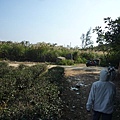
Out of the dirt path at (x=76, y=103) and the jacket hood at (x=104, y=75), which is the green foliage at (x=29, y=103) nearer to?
the dirt path at (x=76, y=103)

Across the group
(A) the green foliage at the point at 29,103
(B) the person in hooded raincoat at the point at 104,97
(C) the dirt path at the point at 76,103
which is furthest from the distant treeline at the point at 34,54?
(B) the person in hooded raincoat at the point at 104,97

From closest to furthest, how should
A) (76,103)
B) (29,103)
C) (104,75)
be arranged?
(104,75)
(29,103)
(76,103)

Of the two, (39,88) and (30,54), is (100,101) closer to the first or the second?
(39,88)

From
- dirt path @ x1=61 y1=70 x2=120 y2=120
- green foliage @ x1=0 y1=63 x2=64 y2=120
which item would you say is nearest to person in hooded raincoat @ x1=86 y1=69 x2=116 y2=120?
green foliage @ x1=0 y1=63 x2=64 y2=120

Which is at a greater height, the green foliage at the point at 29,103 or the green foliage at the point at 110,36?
the green foliage at the point at 110,36

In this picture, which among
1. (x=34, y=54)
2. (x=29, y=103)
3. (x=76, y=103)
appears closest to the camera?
(x=29, y=103)

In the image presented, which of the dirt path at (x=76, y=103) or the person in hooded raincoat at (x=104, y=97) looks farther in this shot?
the dirt path at (x=76, y=103)

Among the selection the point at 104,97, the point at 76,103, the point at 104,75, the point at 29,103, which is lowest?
the point at 76,103

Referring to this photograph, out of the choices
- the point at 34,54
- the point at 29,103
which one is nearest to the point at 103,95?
the point at 29,103

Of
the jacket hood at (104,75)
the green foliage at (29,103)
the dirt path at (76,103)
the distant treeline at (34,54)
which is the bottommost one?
the dirt path at (76,103)

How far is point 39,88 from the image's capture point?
6.14 m

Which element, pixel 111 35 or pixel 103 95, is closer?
pixel 103 95

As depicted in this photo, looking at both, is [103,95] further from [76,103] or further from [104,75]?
[76,103]

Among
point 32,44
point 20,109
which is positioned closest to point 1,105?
point 20,109
